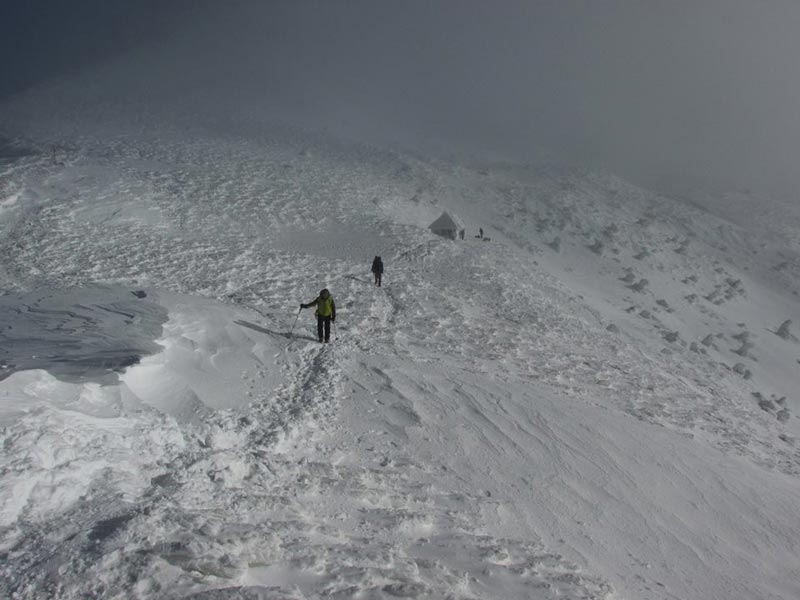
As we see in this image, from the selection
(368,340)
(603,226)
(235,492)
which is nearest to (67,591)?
(235,492)

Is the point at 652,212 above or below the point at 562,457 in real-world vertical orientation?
above

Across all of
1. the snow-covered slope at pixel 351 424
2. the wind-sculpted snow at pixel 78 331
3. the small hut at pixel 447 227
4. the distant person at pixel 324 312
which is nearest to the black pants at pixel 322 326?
the distant person at pixel 324 312

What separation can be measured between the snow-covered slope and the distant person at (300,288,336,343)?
374mm

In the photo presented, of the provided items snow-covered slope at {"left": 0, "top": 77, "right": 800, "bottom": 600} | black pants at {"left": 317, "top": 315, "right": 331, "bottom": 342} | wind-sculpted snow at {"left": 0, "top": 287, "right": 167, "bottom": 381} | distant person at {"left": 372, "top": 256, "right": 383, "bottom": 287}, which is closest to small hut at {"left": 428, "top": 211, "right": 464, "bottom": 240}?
snow-covered slope at {"left": 0, "top": 77, "right": 800, "bottom": 600}

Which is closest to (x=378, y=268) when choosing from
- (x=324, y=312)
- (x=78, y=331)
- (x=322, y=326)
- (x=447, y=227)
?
(x=322, y=326)

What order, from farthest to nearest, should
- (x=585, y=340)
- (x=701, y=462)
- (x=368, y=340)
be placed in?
(x=585, y=340) → (x=368, y=340) → (x=701, y=462)

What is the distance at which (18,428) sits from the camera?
6.25m

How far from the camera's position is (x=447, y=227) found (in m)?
28.5

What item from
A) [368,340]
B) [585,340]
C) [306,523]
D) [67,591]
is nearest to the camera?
[67,591]

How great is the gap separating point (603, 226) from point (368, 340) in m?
31.4

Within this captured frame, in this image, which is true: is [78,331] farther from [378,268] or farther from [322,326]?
[378,268]

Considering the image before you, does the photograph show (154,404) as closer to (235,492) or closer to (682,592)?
(235,492)

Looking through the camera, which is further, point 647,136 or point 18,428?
point 647,136

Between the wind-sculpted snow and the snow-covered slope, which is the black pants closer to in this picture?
the snow-covered slope
